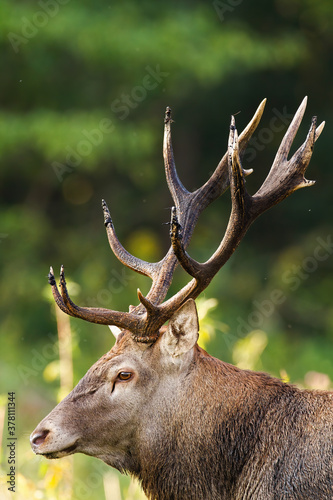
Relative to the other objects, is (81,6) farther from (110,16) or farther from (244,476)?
(244,476)

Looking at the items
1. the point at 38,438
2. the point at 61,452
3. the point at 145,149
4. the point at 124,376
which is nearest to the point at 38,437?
the point at 38,438

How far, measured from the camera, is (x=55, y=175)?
13.6m

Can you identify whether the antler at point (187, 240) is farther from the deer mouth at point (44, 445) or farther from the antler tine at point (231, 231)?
the deer mouth at point (44, 445)

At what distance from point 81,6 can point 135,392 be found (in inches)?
360

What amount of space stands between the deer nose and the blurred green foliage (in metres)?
5.85

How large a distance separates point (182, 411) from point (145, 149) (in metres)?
8.67

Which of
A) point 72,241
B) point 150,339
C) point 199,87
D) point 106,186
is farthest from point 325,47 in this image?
point 150,339

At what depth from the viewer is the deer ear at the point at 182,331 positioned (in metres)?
3.59

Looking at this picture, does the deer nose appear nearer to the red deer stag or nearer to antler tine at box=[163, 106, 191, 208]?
the red deer stag

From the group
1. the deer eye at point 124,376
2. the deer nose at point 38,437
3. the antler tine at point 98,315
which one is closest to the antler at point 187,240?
the antler tine at point 98,315

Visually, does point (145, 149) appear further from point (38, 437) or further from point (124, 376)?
point (38, 437)

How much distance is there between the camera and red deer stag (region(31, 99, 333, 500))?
346cm

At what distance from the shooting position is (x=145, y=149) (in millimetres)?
11984

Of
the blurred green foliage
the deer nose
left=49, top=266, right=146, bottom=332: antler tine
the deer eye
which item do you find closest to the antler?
left=49, top=266, right=146, bottom=332: antler tine
